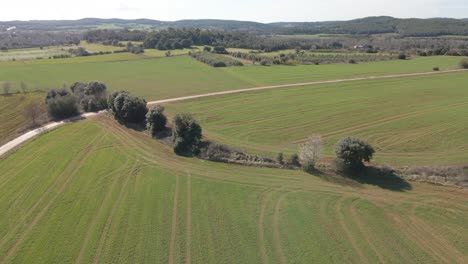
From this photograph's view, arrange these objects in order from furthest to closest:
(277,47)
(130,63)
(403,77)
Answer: (277,47)
(130,63)
(403,77)

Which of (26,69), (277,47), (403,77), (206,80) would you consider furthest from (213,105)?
(277,47)

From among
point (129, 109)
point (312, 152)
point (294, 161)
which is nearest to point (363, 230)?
point (312, 152)

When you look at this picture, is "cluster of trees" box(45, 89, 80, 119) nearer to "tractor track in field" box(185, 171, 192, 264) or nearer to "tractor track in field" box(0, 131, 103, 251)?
"tractor track in field" box(0, 131, 103, 251)

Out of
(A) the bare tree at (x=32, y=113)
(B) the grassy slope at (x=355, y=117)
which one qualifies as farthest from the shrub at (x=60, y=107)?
(B) the grassy slope at (x=355, y=117)

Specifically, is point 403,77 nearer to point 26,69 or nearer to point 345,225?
point 345,225

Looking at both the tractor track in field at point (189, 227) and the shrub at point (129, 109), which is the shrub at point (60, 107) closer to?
the shrub at point (129, 109)

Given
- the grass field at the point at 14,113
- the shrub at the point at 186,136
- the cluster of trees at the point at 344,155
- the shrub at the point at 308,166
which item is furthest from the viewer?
the grass field at the point at 14,113

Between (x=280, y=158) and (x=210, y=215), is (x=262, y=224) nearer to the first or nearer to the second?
(x=210, y=215)
